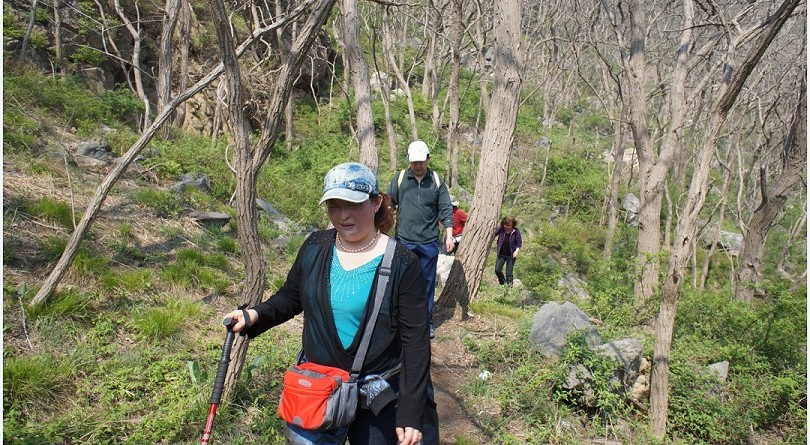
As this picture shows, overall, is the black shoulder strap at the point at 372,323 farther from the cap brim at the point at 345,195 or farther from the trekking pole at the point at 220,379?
the trekking pole at the point at 220,379

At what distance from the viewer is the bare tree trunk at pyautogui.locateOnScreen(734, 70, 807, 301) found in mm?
7898

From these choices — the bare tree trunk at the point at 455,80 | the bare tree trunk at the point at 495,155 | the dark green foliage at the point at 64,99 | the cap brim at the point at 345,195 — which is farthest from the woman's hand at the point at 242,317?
the bare tree trunk at the point at 455,80

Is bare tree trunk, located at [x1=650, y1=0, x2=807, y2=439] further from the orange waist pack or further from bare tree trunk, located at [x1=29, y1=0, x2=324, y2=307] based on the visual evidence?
A: bare tree trunk, located at [x1=29, y1=0, x2=324, y2=307]

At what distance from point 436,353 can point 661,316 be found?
2184mm

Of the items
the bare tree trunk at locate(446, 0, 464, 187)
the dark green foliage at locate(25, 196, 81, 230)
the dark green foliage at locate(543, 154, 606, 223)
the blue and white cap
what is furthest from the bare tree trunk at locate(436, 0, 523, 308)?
the dark green foliage at locate(543, 154, 606, 223)

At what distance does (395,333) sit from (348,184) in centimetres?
A: 63

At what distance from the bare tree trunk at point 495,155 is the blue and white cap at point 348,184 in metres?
4.27

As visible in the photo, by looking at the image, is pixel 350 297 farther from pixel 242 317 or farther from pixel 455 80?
pixel 455 80

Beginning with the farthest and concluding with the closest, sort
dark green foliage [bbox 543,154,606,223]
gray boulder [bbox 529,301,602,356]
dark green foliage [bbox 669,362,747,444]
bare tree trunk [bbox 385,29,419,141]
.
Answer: dark green foliage [bbox 543,154,606,223], bare tree trunk [bbox 385,29,419,141], gray boulder [bbox 529,301,602,356], dark green foliage [bbox 669,362,747,444]

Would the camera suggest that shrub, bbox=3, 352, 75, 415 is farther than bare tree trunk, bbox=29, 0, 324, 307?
No

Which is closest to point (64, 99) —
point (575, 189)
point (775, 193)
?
point (775, 193)

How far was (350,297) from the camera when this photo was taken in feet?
6.51

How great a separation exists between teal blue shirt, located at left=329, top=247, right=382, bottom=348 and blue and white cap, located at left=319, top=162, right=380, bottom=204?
275mm

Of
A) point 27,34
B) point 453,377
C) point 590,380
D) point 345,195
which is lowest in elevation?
point 453,377
